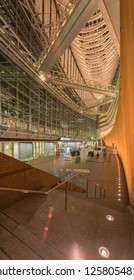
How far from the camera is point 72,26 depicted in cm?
985

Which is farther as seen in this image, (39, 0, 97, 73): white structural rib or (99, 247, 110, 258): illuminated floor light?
(39, 0, 97, 73): white structural rib

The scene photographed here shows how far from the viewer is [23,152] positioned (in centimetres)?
1538

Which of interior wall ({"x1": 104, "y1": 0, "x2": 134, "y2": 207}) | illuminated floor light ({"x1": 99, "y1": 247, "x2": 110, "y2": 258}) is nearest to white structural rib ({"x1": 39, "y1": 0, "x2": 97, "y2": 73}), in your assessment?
interior wall ({"x1": 104, "y1": 0, "x2": 134, "y2": 207})

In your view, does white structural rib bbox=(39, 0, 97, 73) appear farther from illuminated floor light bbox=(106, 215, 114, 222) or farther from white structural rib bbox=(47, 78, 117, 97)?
illuminated floor light bbox=(106, 215, 114, 222)

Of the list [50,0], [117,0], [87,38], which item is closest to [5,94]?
[117,0]

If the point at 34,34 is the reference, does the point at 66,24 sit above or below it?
below

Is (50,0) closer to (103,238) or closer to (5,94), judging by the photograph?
(5,94)

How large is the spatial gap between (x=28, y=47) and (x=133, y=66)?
12785 mm

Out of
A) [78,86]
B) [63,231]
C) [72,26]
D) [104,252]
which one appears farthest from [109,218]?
[78,86]

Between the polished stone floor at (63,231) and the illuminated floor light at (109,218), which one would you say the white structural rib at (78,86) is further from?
the illuminated floor light at (109,218)

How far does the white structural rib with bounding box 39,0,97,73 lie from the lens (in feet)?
27.9

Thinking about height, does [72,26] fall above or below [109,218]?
above

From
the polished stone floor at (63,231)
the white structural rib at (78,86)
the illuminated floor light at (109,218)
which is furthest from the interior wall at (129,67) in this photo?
the white structural rib at (78,86)

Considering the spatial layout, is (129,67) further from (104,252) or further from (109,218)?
(104,252)
